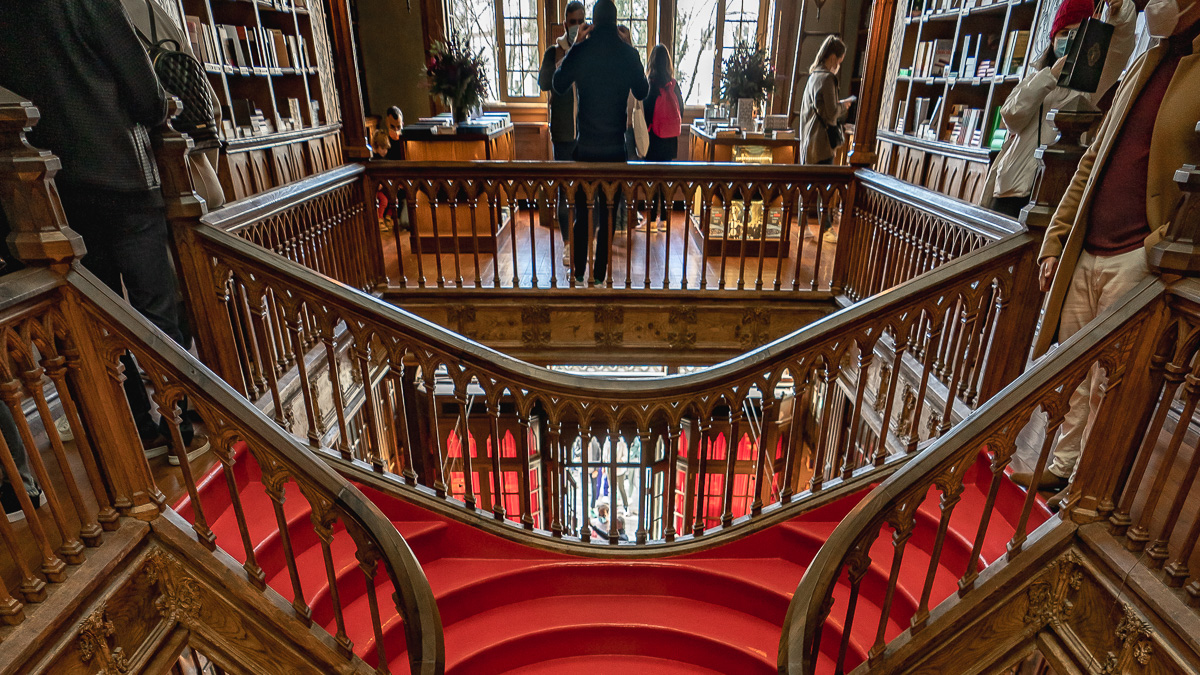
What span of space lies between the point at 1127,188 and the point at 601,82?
258 centimetres

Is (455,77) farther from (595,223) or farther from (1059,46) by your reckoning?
(1059,46)

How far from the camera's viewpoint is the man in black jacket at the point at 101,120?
1.78 m

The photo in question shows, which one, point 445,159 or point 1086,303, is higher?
point 445,159

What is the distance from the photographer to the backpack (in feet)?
16.4

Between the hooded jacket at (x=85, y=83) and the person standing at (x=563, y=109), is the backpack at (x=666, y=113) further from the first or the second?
the hooded jacket at (x=85, y=83)

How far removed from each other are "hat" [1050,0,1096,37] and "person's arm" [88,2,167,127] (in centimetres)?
321

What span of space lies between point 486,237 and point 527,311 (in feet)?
5.07

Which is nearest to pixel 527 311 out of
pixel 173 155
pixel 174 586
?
pixel 173 155

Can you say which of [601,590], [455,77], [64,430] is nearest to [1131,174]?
[601,590]

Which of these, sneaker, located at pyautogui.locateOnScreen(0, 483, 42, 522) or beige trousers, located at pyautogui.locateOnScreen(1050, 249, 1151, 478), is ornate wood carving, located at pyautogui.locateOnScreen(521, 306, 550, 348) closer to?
sneaker, located at pyautogui.locateOnScreen(0, 483, 42, 522)

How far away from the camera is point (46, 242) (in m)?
1.43

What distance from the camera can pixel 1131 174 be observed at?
1.72 m

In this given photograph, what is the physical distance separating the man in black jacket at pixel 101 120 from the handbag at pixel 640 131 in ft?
Result: 11.5

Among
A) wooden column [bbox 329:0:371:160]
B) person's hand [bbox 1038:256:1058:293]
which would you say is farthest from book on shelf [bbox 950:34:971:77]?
wooden column [bbox 329:0:371:160]
